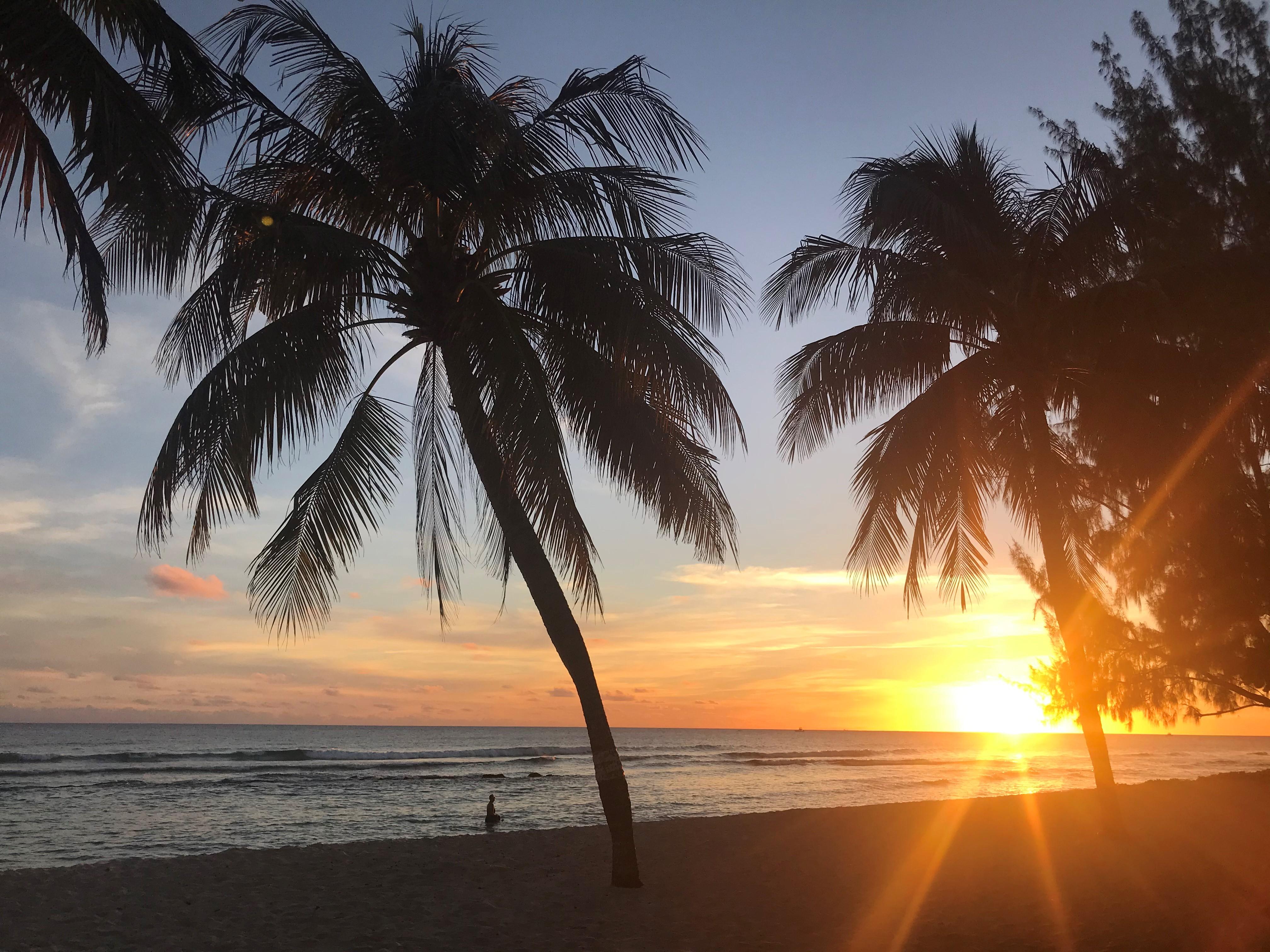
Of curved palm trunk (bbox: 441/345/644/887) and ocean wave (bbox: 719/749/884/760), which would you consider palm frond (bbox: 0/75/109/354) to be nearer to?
curved palm trunk (bbox: 441/345/644/887)

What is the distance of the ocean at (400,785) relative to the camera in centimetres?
1908

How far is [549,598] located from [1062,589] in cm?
590

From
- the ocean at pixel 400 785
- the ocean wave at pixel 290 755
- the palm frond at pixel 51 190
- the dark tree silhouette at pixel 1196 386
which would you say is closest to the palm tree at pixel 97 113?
the palm frond at pixel 51 190

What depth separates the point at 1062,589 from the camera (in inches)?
371

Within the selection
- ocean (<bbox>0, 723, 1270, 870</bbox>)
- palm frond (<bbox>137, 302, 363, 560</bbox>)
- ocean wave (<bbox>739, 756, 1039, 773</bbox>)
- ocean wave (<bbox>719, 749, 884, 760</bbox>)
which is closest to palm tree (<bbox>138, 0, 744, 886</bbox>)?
palm frond (<bbox>137, 302, 363, 560</bbox>)

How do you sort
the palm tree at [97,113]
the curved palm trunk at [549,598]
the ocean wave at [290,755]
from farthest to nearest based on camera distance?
1. the ocean wave at [290,755]
2. the curved palm trunk at [549,598]
3. the palm tree at [97,113]

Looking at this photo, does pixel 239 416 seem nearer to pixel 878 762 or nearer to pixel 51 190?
pixel 51 190

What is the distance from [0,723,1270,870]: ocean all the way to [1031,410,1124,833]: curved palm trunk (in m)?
13.0

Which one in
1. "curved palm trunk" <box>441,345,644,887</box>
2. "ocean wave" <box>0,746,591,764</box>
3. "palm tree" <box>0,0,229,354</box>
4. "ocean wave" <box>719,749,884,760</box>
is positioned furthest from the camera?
"ocean wave" <box>719,749,884,760</box>

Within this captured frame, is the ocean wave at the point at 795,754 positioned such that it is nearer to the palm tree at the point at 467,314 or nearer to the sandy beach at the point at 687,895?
the sandy beach at the point at 687,895

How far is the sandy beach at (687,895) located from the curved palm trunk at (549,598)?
1.09m

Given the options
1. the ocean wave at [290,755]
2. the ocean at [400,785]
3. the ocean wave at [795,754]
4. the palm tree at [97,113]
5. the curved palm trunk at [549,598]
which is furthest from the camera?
the ocean wave at [795,754]

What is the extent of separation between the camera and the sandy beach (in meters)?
6.52

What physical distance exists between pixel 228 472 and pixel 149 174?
2.57 meters
